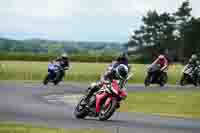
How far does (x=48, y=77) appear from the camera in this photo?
3566 centimetres

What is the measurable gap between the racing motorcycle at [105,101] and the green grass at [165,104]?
3910mm

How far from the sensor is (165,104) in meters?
23.0

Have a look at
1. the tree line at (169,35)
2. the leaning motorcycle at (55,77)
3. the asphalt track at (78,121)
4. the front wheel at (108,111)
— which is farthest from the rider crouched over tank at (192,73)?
the tree line at (169,35)

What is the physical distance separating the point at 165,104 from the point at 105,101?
24.3 feet


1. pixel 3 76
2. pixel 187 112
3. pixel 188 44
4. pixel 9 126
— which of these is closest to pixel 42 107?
pixel 187 112

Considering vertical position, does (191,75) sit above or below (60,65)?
below

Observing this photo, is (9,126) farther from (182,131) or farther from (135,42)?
(135,42)

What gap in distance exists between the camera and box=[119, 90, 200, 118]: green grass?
20.5m

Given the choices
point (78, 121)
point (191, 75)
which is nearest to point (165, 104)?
point (78, 121)

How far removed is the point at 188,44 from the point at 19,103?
3630 inches

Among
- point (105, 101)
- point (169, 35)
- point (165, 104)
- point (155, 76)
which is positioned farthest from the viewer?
point (169, 35)

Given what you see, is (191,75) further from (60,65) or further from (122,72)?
(122,72)

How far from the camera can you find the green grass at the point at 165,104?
20.5 meters

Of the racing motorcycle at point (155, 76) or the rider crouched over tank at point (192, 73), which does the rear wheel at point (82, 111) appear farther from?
the rider crouched over tank at point (192, 73)
